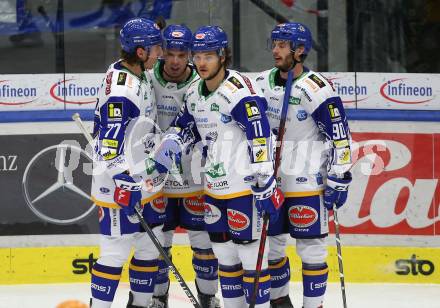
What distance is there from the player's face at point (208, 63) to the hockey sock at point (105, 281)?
113 cm

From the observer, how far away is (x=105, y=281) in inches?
220

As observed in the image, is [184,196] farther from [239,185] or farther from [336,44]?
[336,44]

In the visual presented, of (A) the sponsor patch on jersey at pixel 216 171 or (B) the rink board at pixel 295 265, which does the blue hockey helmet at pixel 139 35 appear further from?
(B) the rink board at pixel 295 265

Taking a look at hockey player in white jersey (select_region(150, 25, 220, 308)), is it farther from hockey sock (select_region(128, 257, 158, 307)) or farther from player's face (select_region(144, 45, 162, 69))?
hockey sock (select_region(128, 257, 158, 307))

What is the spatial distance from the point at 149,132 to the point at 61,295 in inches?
65.4

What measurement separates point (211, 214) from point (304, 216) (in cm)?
50

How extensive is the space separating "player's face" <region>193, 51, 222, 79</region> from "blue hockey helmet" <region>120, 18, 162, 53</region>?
28 cm

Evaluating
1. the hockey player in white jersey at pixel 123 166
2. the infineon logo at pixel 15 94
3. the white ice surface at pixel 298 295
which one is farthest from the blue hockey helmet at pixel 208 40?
the infineon logo at pixel 15 94

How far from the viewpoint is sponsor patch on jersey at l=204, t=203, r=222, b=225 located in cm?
557

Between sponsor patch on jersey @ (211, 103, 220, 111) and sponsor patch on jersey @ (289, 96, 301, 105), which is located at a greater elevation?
sponsor patch on jersey @ (289, 96, 301, 105)

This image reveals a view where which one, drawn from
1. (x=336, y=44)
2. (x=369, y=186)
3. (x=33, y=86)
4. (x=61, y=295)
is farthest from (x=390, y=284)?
(x=33, y=86)

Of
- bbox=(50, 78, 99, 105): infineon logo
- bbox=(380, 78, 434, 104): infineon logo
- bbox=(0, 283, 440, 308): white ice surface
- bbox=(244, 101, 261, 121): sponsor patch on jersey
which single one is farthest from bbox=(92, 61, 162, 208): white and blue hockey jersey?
bbox=(380, 78, 434, 104): infineon logo

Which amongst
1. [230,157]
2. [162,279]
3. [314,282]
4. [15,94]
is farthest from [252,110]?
[15,94]

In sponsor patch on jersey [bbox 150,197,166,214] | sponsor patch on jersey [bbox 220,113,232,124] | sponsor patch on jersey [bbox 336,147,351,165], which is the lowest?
sponsor patch on jersey [bbox 150,197,166,214]
